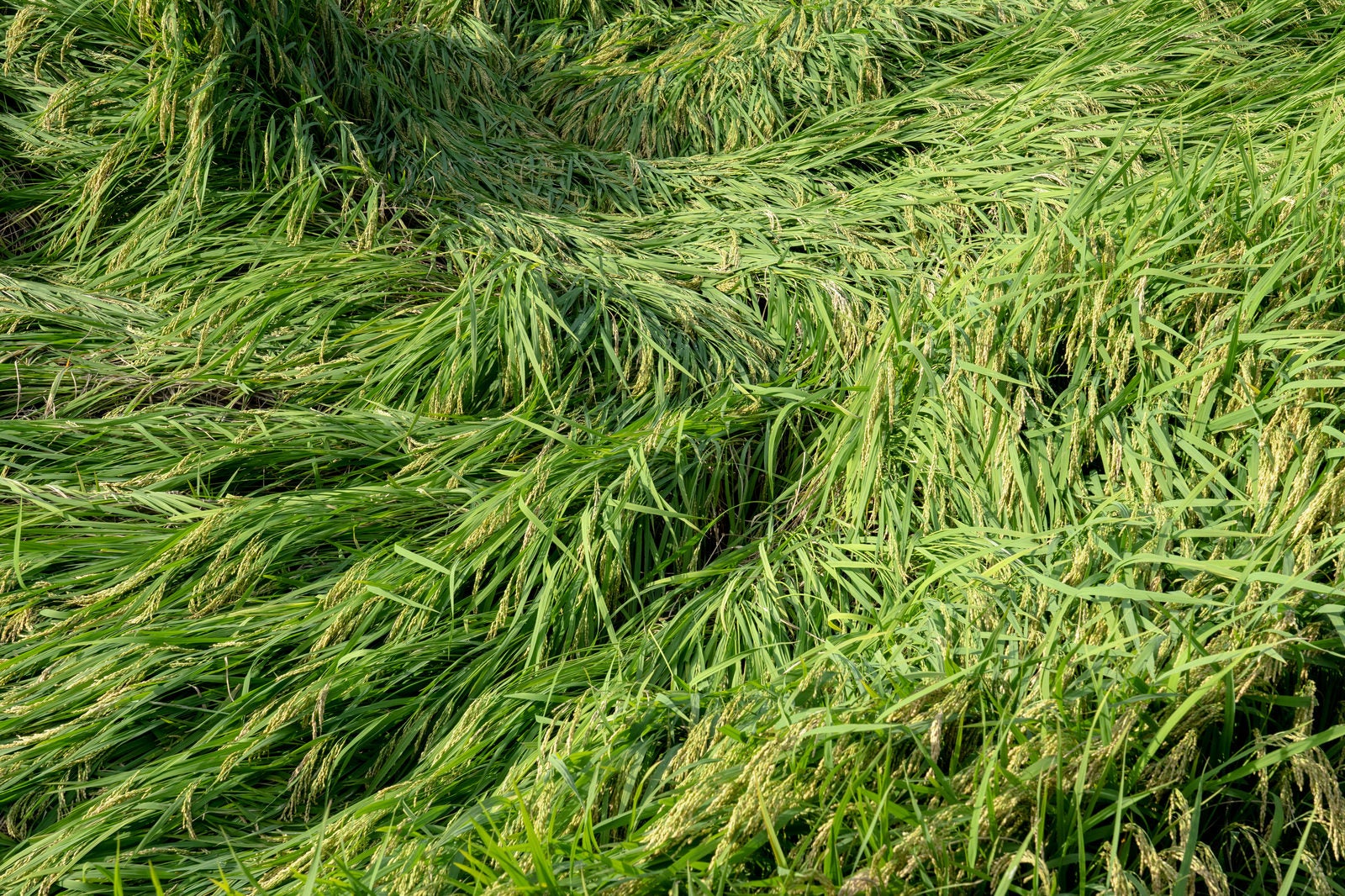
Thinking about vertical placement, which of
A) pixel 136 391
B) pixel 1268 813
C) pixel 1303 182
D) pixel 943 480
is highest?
pixel 1303 182

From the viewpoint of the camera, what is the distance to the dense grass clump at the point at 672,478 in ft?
4.49

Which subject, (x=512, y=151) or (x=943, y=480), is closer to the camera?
(x=943, y=480)

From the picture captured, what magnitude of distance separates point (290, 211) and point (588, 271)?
840 mm

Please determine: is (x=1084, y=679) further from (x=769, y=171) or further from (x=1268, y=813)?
(x=769, y=171)

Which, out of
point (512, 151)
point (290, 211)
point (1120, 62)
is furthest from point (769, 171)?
point (290, 211)

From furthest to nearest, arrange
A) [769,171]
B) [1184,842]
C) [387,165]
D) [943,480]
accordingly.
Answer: [769,171] → [387,165] → [943,480] → [1184,842]

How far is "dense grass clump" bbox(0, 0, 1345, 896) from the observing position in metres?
1.37

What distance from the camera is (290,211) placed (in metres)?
2.82

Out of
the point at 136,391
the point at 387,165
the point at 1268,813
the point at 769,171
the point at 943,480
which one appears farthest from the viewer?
the point at 769,171

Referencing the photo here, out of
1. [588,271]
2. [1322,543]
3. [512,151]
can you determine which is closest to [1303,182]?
[1322,543]

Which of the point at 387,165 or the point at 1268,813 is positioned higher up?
the point at 387,165

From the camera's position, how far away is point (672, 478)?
6.89ft

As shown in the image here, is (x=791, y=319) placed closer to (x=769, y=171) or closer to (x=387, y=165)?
(x=769, y=171)

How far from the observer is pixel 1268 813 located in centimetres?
141
